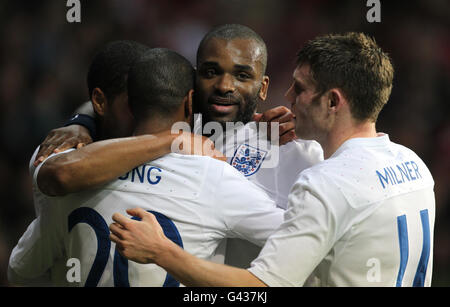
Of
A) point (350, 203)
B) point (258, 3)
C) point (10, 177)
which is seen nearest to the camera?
point (350, 203)

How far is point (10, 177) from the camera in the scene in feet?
20.2

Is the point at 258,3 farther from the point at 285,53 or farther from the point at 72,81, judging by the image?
the point at 72,81

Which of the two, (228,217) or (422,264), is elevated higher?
(228,217)

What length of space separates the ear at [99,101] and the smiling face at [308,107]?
0.98m

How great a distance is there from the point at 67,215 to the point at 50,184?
20cm

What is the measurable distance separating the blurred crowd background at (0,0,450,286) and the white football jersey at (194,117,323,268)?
333 centimetres

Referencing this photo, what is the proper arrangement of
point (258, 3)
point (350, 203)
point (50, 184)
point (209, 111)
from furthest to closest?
point (258, 3)
point (209, 111)
point (50, 184)
point (350, 203)

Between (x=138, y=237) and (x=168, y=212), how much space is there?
0.23m

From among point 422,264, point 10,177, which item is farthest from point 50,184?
point 10,177

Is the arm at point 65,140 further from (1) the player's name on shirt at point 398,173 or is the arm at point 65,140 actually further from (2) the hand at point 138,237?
(1) the player's name on shirt at point 398,173

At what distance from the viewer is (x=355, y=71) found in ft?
8.14

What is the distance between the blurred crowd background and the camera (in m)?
6.18

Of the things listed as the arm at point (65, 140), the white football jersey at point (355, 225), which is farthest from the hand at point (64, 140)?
the white football jersey at point (355, 225)

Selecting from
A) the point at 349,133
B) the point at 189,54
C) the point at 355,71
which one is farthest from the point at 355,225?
the point at 189,54
